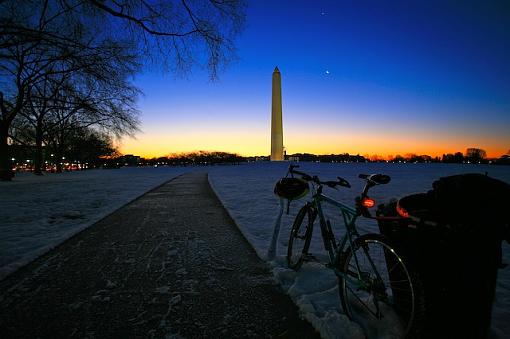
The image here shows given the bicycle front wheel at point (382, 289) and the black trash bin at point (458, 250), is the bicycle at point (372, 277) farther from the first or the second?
the black trash bin at point (458, 250)

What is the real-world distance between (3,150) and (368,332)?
1070 inches

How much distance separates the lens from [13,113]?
19.2m

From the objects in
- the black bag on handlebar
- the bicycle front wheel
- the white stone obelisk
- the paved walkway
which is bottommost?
the paved walkway

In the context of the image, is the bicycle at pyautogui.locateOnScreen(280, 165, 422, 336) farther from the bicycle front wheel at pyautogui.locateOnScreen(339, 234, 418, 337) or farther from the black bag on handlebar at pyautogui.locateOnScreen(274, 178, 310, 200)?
the black bag on handlebar at pyautogui.locateOnScreen(274, 178, 310, 200)

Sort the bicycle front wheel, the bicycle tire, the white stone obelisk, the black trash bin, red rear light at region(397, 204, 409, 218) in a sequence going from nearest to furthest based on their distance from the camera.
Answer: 1. the black trash bin
2. red rear light at region(397, 204, 409, 218)
3. the bicycle front wheel
4. the bicycle tire
5. the white stone obelisk

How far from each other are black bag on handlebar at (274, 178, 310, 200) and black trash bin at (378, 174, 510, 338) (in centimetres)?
168

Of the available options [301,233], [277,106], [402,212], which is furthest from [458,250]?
[277,106]

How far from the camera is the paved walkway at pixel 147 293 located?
2543 millimetres

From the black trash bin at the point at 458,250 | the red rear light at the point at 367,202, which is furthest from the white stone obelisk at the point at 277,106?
the black trash bin at the point at 458,250

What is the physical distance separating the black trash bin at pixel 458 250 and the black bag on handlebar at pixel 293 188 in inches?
66.1

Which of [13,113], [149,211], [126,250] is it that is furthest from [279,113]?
[126,250]

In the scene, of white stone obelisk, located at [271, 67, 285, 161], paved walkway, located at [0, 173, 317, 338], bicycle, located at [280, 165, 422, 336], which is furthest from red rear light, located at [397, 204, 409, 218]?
white stone obelisk, located at [271, 67, 285, 161]

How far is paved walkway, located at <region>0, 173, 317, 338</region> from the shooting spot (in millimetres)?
2543

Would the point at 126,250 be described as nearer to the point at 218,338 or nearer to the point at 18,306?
the point at 18,306
